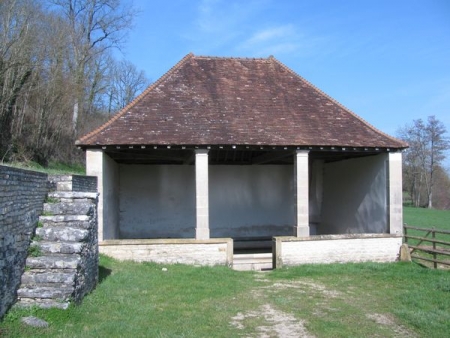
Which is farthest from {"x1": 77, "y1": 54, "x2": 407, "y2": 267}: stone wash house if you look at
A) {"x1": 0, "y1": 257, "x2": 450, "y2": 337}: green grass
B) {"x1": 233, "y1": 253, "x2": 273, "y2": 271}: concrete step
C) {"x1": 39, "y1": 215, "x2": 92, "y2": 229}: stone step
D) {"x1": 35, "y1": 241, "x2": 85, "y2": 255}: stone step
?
{"x1": 35, "y1": 241, "x2": 85, "y2": 255}: stone step

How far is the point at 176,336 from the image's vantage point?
17.0ft

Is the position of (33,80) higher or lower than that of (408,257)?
higher

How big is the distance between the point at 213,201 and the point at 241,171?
4.98 ft

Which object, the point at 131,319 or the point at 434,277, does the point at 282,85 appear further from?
the point at 131,319

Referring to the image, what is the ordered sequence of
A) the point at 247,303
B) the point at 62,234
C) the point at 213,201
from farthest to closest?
the point at 213,201 < the point at 247,303 < the point at 62,234

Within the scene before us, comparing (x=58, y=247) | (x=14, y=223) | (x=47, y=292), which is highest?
(x=14, y=223)

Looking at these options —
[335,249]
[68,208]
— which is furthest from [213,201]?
[68,208]

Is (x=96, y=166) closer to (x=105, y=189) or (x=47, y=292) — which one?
(x=105, y=189)

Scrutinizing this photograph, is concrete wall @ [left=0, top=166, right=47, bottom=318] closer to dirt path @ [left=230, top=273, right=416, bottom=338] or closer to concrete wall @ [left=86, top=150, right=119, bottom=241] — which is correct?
dirt path @ [left=230, top=273, right=416, bottom=338]

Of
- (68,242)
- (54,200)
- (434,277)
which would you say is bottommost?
(434,277)

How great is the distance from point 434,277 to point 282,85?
24.5 feet

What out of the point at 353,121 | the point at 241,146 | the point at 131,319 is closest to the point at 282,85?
the point at 353,121

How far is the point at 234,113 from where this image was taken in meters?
12.3

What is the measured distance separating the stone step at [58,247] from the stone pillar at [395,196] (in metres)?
8.62
